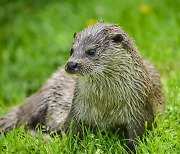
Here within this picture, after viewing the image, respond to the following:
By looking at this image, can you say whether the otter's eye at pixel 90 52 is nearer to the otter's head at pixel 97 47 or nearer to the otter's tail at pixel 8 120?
the otter's head at pixel 97 47

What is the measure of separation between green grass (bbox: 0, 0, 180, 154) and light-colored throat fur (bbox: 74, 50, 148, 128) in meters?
0.57

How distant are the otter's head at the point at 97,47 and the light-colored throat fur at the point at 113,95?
0.04m

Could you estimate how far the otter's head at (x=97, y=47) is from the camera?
4.70 meters

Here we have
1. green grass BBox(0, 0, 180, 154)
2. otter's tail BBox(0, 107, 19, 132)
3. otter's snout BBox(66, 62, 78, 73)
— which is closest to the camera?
otter's snout BBox(66, 62, 78, 73)

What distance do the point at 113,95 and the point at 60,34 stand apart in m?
3.84

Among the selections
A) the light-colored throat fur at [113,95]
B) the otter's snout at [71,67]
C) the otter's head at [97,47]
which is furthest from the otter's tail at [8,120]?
the otter's snout at [71,67]

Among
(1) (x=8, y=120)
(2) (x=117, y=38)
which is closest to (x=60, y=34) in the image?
(1) (x=8, y=120)

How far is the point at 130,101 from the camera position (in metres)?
4.85

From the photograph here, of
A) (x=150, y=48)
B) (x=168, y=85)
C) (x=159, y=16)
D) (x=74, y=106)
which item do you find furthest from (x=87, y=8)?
(x=74, y=106)

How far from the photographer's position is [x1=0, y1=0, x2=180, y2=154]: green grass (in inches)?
275

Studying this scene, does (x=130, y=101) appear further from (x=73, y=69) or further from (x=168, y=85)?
(x=168, y=85)

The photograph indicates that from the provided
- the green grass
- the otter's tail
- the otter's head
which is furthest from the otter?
the otter's tail

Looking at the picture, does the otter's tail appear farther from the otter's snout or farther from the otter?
the otter's snout

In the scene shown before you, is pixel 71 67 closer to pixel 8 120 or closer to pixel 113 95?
pixel 113 95
